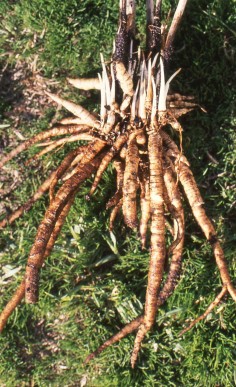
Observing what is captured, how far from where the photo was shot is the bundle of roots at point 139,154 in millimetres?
2107

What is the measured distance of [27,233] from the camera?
268 centimetres

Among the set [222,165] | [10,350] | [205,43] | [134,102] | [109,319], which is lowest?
[10,350]

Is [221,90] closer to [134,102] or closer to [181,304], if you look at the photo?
[134,102]

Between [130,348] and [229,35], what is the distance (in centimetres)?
175

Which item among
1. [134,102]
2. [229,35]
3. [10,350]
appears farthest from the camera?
[10,350]

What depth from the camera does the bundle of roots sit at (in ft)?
6.91

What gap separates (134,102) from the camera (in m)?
2.14

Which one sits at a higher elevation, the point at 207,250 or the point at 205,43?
the point at 205,43

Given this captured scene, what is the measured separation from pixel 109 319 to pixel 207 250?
0.66 metres

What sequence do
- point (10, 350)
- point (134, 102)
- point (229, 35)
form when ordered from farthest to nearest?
point (10, 350)
point (229, 35)
point (134, 102)

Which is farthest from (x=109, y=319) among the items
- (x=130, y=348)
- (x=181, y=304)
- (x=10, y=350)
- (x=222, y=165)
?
(x=222, y=165)

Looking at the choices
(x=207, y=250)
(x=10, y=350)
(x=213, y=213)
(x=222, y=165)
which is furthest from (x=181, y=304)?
(x=10, y=350)

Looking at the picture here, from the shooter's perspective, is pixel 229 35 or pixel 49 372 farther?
pixel 49 372

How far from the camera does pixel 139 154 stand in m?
2.23
